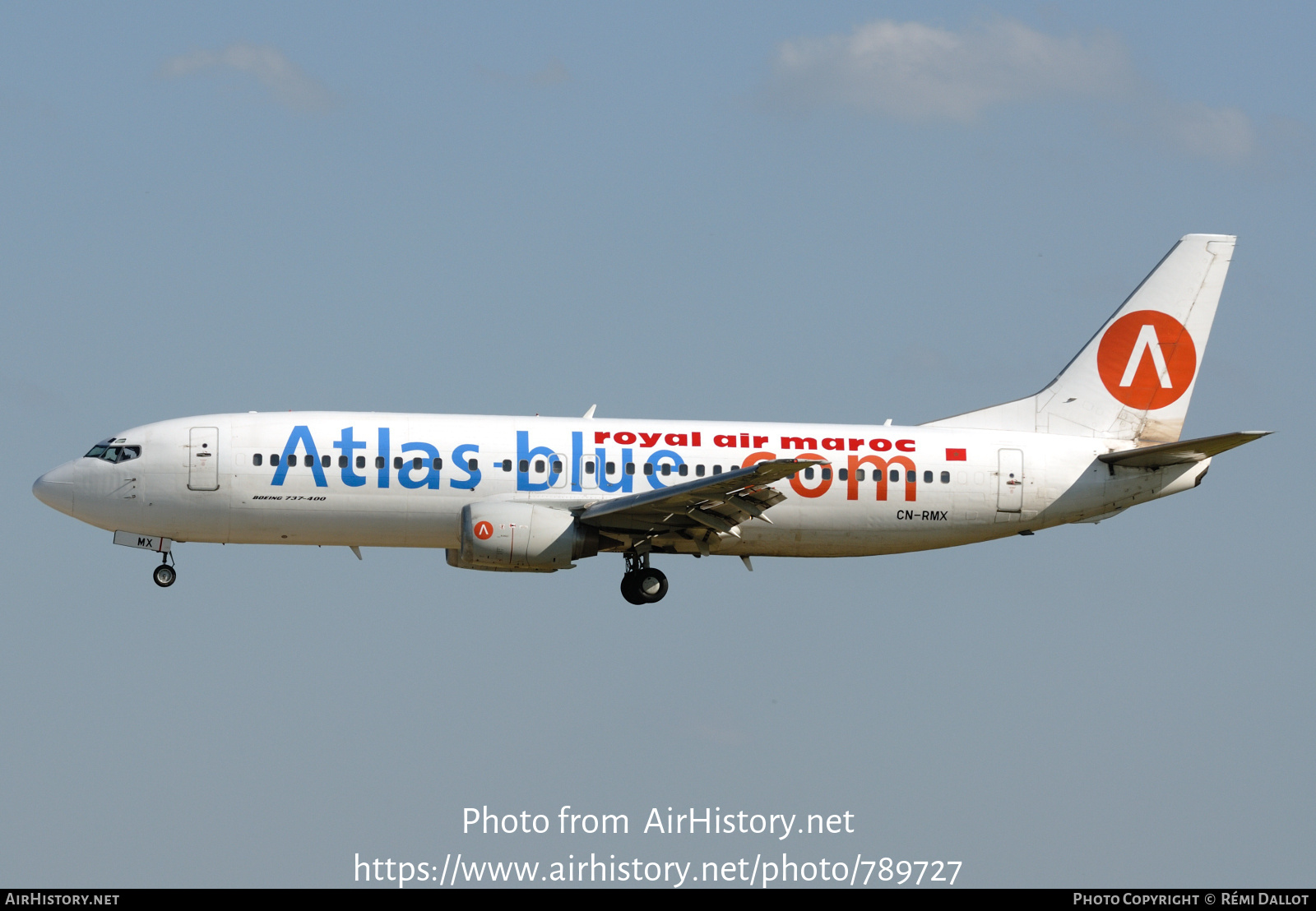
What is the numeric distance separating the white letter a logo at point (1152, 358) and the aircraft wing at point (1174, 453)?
8.07 ft

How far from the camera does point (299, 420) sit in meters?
45.0

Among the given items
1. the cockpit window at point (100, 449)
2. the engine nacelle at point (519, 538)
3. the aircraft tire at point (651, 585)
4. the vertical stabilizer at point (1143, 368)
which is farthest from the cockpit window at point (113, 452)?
the vertical stabilizer at point (1143, 368)

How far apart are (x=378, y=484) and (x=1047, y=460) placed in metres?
17.4

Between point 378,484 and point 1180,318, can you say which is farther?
point 1180,318

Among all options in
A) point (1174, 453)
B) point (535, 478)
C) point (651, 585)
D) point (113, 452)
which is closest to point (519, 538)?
point (535, 478)

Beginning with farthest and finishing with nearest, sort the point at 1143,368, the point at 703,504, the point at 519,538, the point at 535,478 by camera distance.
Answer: the point at 1143,368 → the point at 535,478 → the point at 703,504 → the point at 519,538

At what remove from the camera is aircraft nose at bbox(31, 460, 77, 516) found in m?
45.2

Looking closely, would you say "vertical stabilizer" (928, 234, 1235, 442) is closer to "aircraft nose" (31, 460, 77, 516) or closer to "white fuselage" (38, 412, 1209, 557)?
"white fuselage" (38, 412, 1209, 557)

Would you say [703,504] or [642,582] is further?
[642,582]

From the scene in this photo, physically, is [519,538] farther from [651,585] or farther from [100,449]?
[100,449]

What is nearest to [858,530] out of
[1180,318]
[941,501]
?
[941,501]

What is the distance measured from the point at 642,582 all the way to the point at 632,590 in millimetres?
335

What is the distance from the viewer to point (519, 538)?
4356 cm

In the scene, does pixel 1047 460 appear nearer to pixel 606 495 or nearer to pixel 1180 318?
pixel 1180 318
